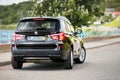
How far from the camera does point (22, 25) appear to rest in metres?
14.8

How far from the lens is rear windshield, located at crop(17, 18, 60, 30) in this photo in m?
14.7

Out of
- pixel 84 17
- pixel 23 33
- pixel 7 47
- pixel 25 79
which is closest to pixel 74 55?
pixel 23 33

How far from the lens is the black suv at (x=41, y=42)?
46.9ft

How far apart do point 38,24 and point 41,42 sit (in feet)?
2.83

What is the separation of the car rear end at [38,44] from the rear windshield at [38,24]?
12 centimetres

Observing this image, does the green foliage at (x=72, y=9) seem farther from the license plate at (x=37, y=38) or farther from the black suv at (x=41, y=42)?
the license plate at (x=37, y=38)

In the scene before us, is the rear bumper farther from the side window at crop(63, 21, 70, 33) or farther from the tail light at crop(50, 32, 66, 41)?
the side window at crop(63, 21, 70, 33)

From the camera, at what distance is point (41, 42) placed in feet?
46.9

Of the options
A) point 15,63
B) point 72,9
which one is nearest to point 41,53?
point 15,63

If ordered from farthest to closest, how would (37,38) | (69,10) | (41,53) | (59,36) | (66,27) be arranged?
(69,10)
(66,27)
(59,36)
(37,38)
(41,53)

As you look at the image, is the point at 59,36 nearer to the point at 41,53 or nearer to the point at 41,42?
the point at 41,42

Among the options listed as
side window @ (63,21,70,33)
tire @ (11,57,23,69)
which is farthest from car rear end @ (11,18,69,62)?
side window @ (63,21,70,33)

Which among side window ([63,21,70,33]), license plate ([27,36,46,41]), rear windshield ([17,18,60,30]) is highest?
rear windshield ([17,18,60,30])

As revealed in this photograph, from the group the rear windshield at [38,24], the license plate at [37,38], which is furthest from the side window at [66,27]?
the license plate at [37,38]
